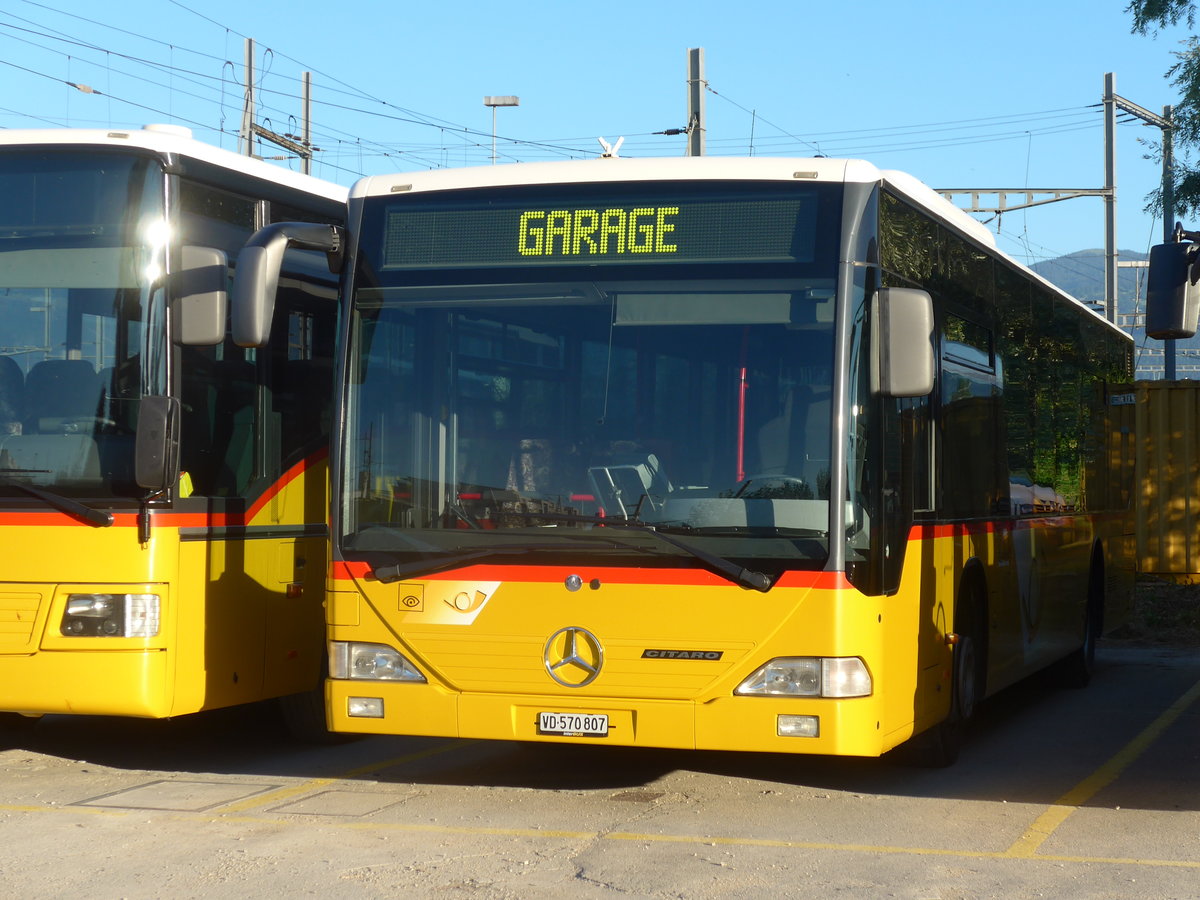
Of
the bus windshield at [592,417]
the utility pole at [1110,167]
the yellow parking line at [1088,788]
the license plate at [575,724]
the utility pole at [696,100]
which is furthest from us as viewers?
the utility pole at [1110,167]

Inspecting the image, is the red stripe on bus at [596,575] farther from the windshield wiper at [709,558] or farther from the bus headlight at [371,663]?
the bus headlight at [371,663]

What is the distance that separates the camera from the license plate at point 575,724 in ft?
25.6

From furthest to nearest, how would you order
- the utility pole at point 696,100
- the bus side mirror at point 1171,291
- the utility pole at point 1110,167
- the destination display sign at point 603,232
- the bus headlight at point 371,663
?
the utility pole at point 1110,167
the utility pole at point 696,100
the bus side mirror at point 1171,291
the bus headlight at point 371,663
the destination display sign at point 603,232

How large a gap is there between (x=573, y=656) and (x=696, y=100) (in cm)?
1981

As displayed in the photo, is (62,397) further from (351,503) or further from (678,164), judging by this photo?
(678,164)

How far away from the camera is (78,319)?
877 cm

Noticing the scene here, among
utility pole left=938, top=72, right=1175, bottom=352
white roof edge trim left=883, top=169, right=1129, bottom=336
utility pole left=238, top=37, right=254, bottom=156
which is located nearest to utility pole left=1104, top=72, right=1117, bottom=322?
utility pole left=938, top=72, right=1175, bottom=352

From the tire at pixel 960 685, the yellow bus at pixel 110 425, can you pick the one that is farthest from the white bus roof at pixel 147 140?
the tire at pixel 960 685

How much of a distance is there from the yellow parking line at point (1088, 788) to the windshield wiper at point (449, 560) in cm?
227

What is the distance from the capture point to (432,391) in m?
8.16

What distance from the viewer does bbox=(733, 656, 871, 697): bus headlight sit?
7.55 meters

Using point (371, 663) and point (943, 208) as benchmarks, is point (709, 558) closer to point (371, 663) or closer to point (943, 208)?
point (371, 663)

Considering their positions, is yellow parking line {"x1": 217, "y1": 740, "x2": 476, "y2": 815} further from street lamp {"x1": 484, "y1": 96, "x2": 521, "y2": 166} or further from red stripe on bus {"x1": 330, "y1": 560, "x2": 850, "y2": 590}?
street lamp {"x1": 484, "y1": 96, "x2": 521, "y2": 166}

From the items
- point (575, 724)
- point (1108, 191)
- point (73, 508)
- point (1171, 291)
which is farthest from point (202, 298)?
point (1108, 191)
